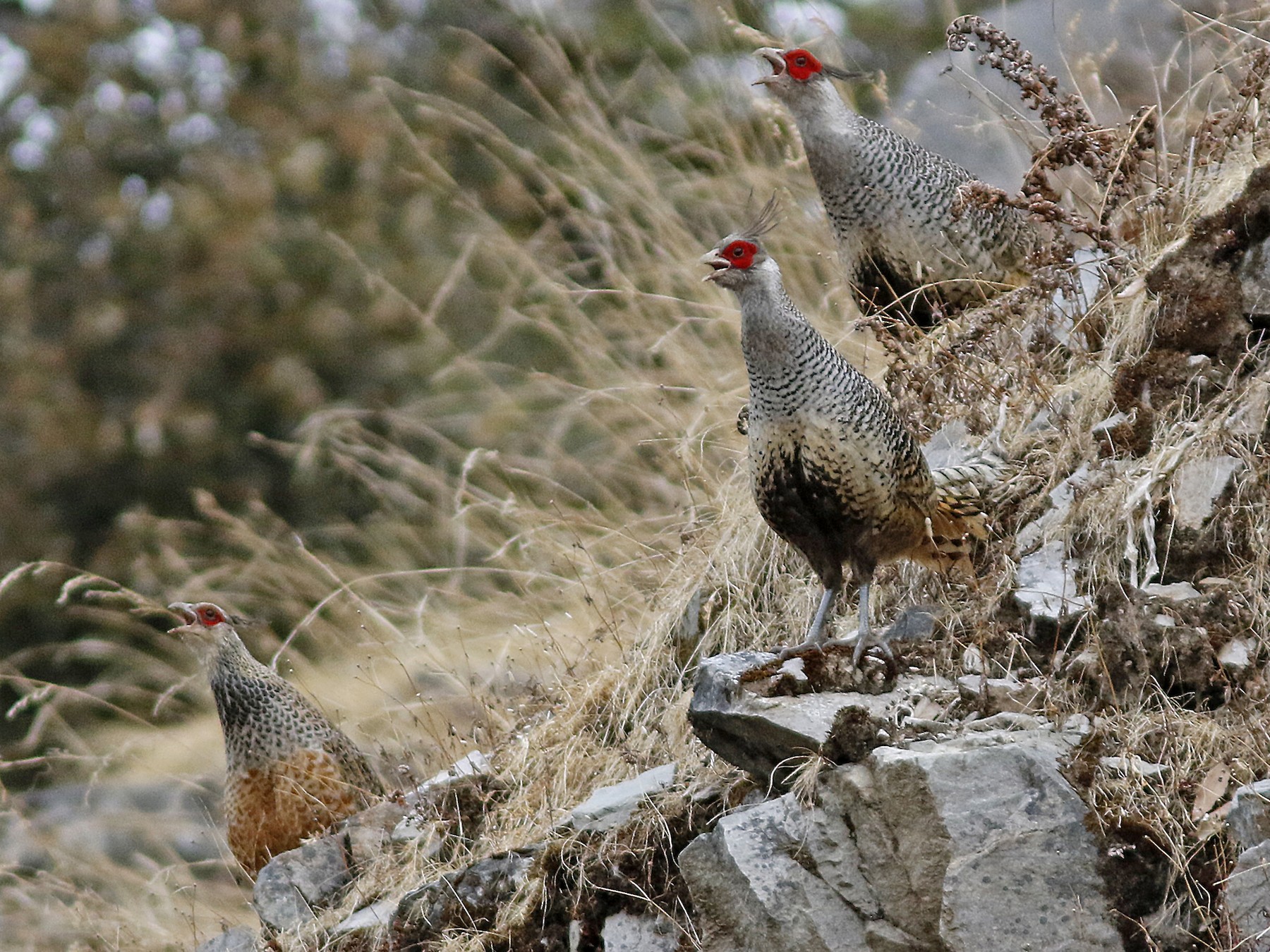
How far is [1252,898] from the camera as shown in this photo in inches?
117

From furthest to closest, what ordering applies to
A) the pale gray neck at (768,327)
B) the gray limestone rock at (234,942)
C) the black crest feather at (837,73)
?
the black crest feather at (837,73) < the gray limestone rock at (234,942) < the pale gray neck at (768,327)

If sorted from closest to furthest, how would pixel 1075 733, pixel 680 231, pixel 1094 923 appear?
pixel 1094 923, pixel 1075 733, pixel 680 231

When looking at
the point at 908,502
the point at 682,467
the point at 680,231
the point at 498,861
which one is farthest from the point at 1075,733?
→ the point at 680,231

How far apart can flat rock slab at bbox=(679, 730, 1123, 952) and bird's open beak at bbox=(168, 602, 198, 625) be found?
9.06 ft

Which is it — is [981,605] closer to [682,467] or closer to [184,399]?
[682,467]

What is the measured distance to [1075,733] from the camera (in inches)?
139

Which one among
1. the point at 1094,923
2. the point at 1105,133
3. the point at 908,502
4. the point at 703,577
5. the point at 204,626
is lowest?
the point at 204,626

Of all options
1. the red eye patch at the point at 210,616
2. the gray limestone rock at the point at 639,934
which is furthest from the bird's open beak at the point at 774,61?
the gray limestone rock at the point at 639,934

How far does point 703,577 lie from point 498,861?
4.36ft

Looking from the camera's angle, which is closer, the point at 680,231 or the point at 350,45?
the point at 680,231

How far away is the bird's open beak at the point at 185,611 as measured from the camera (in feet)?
18.7

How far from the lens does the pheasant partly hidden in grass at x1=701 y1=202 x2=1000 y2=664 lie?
394cm

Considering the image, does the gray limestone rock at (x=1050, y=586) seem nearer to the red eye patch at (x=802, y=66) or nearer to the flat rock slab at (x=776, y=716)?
the flat rock slab at (x=776, y=716)

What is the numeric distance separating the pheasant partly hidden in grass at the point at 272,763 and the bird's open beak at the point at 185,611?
0.07ft
